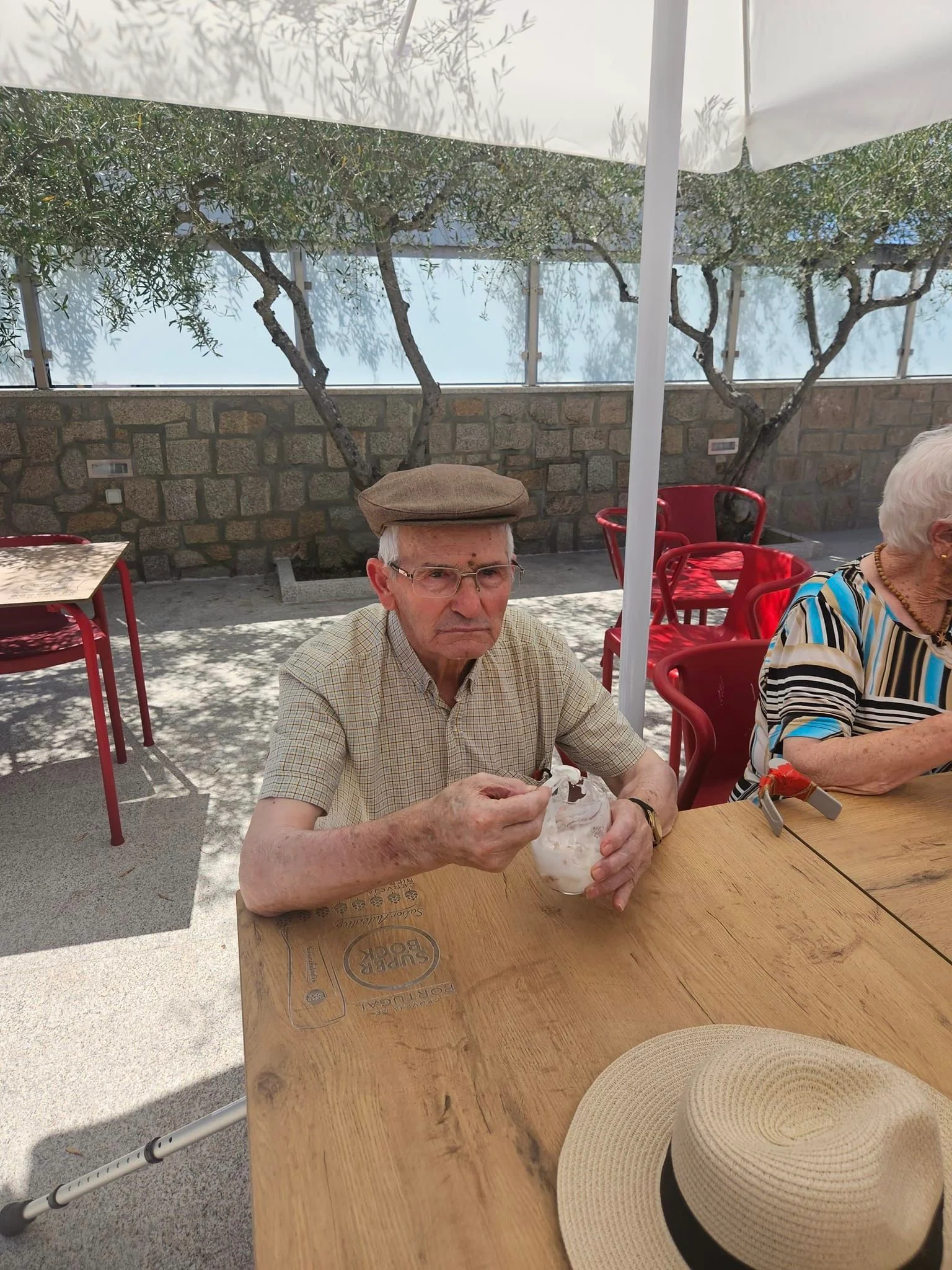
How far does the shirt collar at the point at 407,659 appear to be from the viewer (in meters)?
1.45

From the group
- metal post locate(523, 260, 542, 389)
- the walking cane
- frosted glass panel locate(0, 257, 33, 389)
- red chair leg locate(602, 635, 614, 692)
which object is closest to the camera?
the walking cane

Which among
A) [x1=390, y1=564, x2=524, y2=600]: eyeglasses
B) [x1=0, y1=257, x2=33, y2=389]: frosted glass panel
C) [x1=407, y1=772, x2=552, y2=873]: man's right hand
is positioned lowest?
[x1=407, y1=772, x2=552, y2=873]: man's right hand

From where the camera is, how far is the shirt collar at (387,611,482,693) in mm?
1448

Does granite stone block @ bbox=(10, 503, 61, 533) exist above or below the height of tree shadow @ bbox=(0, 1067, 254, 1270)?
above

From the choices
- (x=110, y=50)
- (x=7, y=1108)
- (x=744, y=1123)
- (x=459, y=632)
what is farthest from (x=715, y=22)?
(x=7, y=1108)

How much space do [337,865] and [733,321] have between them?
25.2 ft

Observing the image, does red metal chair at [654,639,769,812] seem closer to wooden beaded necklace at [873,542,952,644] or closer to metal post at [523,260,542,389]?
wooden beaded necklace at [873,542,952,644]

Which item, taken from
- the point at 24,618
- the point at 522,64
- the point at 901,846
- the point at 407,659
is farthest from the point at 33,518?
the point at 901,846

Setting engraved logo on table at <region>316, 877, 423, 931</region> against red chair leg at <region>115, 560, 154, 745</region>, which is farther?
red chair leg at <region>115, 560, 154, 745</region>

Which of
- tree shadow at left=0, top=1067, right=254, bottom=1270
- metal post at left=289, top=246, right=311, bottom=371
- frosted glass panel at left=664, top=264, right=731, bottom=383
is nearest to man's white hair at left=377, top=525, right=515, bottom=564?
tree shadow at left=0, top=1067, right=254, bottom=1270

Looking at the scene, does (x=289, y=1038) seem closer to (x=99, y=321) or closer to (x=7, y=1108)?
(x=7, y=1108)

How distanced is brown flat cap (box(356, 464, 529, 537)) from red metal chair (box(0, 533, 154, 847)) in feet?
5.87

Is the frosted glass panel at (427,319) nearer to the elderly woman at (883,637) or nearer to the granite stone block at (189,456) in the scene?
the granite stone block at (189,456)

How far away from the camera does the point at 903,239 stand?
21.7ft
